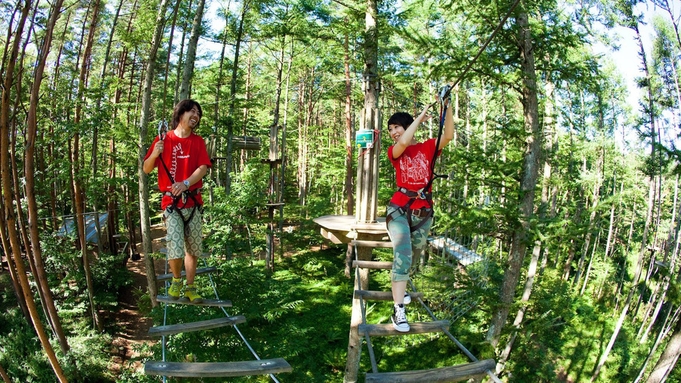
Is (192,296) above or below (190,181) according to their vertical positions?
below

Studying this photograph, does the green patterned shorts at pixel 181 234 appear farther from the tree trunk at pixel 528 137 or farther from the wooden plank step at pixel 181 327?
the tree trunk at pixel 528 137

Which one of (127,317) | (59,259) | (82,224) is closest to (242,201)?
(82,224)

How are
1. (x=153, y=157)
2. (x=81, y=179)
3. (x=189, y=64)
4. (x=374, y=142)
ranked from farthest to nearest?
1. (x=81, y=179)
2. (x=189, y=64)
3. (x=374, y=142)
4. (x=153, y=157)

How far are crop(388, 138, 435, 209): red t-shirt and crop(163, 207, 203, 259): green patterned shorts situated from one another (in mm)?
1695

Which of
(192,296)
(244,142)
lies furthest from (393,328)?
(244,142)

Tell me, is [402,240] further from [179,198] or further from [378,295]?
[179,198]

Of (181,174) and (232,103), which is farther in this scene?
(232,103)

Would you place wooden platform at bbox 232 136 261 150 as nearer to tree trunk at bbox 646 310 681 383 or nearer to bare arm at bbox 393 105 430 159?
bare arm at bbox 393 105 430 159

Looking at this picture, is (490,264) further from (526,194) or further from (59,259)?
(59,259)

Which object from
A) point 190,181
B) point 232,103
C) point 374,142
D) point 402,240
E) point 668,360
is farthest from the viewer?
point 232,103

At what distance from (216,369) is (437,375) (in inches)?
43.9

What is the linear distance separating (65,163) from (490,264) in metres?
10.2

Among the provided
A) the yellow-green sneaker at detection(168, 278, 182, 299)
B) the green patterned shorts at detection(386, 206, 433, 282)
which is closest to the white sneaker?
the green patterned shorts at detection(386, 206, 433, 282)

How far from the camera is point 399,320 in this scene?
103 inches
